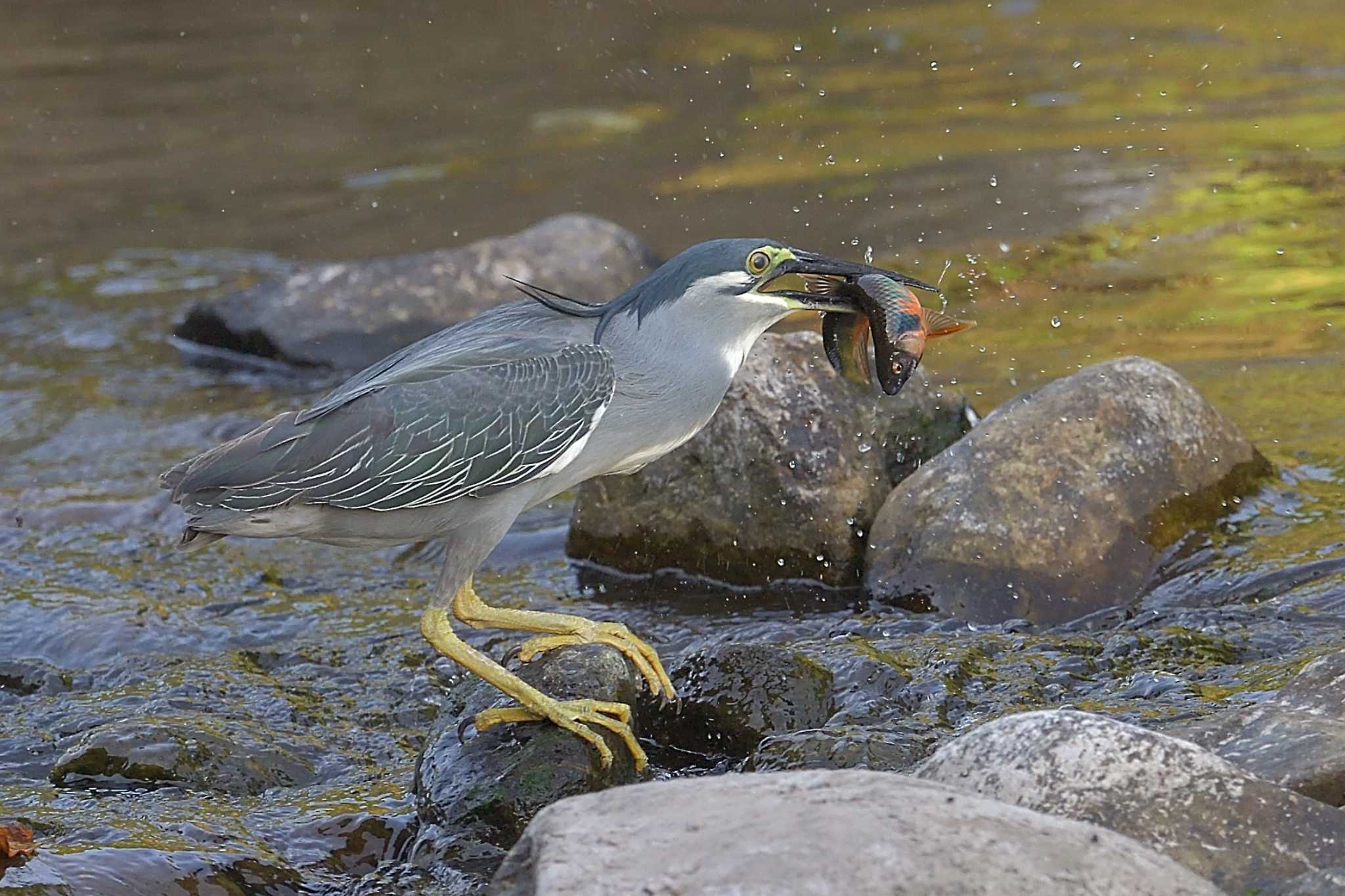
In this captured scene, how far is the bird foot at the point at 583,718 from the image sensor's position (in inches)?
179

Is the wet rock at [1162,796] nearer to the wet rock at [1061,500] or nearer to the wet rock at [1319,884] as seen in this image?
the wet rock at [1319,884]

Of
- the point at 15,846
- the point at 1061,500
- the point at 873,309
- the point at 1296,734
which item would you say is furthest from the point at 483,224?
the point at 1296,734

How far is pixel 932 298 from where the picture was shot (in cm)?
877

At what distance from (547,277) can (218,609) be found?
3655mm

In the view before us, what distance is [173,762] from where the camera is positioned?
4852mm

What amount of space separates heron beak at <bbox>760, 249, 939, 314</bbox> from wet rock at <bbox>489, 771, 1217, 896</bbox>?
1.84m

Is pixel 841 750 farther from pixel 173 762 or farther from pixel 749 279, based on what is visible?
pixel 173 762

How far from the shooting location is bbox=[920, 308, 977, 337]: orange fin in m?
4.93

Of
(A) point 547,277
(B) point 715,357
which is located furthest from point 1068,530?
(A) point 547,277

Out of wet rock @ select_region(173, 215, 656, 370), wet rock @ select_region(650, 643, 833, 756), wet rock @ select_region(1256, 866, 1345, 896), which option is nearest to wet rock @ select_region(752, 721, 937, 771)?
wet rock @ select_region(650, 643, 833, 756)

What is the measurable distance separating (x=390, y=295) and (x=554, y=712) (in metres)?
5.25

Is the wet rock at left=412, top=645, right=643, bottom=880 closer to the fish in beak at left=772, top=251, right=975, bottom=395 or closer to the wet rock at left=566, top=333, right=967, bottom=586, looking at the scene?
the fish in beak at left=772, top=251, right=975, bottom=395

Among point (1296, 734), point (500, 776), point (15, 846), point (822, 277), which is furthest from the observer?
point (822, 277)

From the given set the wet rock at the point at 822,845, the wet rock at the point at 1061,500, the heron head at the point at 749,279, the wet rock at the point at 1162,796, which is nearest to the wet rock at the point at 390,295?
the wet rock at the point at 1061,500
